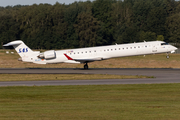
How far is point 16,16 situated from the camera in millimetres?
121125

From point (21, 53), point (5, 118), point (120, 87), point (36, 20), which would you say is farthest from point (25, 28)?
point (5, 118)

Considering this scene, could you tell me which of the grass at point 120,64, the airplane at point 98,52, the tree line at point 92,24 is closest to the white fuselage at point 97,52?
the airplane at point 98,52

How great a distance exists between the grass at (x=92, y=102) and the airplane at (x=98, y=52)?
16.9 m

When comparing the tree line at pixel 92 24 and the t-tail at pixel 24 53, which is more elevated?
the tree line at pixel 92 24

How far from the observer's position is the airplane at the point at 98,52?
131 ft

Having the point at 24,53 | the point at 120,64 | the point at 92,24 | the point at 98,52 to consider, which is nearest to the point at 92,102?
the point at 98,52

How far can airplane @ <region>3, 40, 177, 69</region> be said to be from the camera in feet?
131

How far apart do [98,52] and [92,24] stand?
64.7 metres

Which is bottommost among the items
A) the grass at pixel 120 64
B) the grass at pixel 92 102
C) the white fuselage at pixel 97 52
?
the grass at pixel 120 64

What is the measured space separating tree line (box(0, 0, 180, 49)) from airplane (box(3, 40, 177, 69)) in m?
55.9

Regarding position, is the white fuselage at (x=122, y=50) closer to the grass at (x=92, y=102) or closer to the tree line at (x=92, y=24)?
the grass at (x=92, y=102)

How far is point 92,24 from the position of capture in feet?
342

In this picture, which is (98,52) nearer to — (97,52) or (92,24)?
(97,52)

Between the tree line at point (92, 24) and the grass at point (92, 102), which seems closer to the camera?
the grass at point (92, 102)
